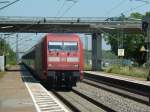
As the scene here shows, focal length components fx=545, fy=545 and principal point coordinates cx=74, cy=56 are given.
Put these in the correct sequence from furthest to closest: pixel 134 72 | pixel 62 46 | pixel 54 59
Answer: pixel 134 72
pixel 62 46
pixel 54 59

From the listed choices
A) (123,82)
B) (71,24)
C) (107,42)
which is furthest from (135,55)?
(123,82)

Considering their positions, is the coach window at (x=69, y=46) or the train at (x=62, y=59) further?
the coach window at (x=69, y=46)

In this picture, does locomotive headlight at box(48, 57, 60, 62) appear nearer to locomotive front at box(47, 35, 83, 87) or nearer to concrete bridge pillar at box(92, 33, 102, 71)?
locomotive front at box(47, 35, 83, 87)

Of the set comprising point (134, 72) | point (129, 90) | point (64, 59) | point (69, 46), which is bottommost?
point (129, 90)

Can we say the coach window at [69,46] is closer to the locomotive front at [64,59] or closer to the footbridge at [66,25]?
the locomotive front at [64,59]

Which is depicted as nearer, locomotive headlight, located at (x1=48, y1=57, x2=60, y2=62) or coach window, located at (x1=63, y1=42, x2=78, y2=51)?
locomotive headlight, located at (x1=48, y1=57, x2=60, y2=62)

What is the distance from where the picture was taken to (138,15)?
5384 inches

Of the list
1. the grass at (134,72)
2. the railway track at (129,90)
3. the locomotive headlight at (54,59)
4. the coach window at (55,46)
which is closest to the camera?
the railway track at (129,90)

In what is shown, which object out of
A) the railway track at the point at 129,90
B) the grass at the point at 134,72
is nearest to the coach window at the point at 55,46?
the railway track at the point at 129,90

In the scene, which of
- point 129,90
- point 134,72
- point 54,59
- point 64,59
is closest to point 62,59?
point 64,59

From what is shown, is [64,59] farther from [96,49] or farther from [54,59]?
[96,49]

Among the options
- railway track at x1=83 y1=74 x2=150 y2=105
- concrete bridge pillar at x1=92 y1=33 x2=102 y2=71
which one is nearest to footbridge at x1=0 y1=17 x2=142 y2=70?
concrete bridge pillar at x1=92 y1=33 x2=102 y2=71

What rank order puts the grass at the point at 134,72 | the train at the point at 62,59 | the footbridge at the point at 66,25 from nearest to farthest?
the train at the point at 62,59, the grass at the point at 134,72, the footbridge at the point at 66,25

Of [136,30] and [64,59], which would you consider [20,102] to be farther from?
[136,30]
